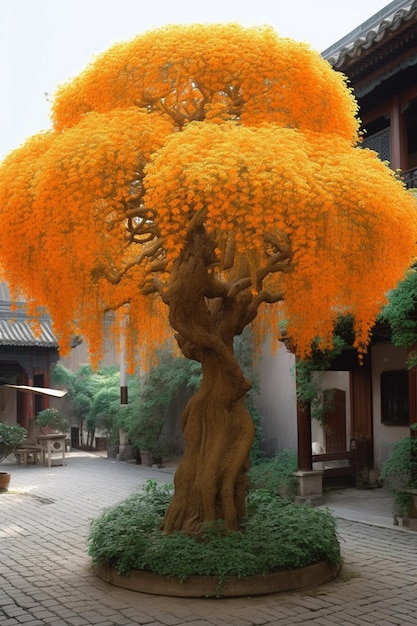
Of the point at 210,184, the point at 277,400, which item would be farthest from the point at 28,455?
the point at 210,184

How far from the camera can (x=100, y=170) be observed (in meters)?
6.62

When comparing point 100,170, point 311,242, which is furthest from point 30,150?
point 311,242

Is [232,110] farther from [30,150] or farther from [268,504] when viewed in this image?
[268,504]

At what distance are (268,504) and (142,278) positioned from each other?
130 inches

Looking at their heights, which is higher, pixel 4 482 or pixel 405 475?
pixel 405 475

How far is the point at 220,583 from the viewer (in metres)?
6.95

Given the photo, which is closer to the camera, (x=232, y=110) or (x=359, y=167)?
(x=359, y=167)

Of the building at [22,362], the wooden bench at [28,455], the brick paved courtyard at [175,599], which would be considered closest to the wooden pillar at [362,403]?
the brick paved courtyard at [175,599]

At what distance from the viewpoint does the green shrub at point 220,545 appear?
7172 millimetres

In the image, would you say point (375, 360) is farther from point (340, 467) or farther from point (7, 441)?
point (7, 441)

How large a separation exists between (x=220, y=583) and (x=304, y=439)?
5.88 m

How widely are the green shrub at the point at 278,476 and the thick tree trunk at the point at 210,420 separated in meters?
3.93

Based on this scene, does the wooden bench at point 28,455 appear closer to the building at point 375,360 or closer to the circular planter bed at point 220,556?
the building at point 375,360

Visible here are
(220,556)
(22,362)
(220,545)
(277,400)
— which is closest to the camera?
(220,556)
